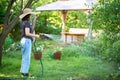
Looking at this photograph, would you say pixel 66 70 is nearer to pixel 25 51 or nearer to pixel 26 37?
pixel 25 51

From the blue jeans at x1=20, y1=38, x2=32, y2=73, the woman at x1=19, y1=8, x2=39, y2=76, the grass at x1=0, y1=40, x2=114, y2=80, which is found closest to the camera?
the woman at x1=19, y1=8, x2=39, y2=76

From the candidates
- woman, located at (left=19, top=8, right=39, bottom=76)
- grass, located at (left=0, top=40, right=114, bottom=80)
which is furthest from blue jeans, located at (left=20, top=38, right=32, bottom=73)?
grass, located at (left=0, top=40, right=114, bottom=80)

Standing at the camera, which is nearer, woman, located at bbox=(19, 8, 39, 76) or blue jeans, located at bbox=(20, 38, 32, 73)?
woman, located at bbox=(19, 8, 39, 76)

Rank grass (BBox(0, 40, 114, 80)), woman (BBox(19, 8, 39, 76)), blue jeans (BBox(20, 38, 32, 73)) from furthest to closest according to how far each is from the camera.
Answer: grass (BBox(0, 40, 114, 80)), blue jeans (BBox(20, 38, 32, 73)), woman (BBox(19, 8, 39, 76))

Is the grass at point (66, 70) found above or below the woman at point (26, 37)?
below

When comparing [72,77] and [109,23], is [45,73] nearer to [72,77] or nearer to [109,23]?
[72,77]

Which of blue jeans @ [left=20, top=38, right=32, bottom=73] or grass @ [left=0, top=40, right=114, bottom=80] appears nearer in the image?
blue jeans @ [left=20, top=38, right=32, bottom=73]

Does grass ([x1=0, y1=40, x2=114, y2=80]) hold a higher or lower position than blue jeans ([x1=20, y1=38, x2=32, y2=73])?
lower

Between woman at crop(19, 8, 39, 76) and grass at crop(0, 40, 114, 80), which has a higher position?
woman at crop(19, 8, 39, 76)

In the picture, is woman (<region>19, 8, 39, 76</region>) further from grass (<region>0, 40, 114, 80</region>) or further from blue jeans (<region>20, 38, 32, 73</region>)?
grass (<region>0, 40, 114, 80</region>)

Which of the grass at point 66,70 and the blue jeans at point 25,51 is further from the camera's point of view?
the grass at point 66,70

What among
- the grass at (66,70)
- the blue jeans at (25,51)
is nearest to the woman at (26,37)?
the blue jeans at (25,51)

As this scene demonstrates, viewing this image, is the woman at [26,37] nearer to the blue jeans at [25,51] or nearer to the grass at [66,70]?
the blue jeans at [25,51]

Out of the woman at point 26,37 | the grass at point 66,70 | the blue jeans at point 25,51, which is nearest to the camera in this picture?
the woman at point 26,37
